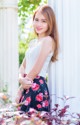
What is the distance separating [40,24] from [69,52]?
1.52 feet

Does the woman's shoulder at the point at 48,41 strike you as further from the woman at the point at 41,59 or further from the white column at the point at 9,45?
the white column at the point at 9,45

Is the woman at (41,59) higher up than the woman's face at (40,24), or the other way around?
the woman's face at (40,24)

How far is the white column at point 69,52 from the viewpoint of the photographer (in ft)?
9.47

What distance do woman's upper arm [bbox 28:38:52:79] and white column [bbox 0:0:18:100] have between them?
232cm

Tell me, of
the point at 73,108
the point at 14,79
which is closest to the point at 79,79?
the point at 73,108

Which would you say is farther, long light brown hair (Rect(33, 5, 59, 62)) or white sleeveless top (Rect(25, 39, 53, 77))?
white sleeveless top (Rect(25, 39, 53, 77))

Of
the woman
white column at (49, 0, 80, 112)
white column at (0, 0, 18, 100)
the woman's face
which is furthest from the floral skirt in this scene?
white column at (0, 0, 18, 100)

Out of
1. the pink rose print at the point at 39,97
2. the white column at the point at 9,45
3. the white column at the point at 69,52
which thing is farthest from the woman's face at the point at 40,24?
the white column at the point at 9,45

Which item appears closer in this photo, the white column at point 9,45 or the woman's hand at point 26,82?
the woman's hand at point 26,82

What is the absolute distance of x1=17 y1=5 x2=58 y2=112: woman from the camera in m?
3.12

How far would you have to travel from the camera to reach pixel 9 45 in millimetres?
5535

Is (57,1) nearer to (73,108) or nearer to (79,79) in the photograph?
(79,79)

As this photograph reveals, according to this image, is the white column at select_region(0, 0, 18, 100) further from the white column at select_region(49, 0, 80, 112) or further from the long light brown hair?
the white column at select_region(49, 0, 80, 112)

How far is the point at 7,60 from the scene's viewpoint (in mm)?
5555
